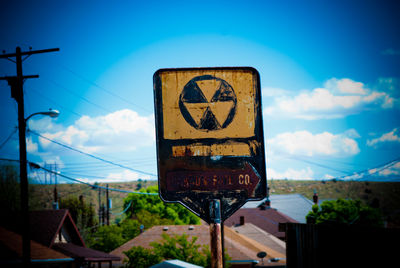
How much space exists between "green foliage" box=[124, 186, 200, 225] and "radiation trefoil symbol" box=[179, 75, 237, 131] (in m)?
44.4

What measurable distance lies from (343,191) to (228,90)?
421 feet

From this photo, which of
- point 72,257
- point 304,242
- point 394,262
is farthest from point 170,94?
point 72,257

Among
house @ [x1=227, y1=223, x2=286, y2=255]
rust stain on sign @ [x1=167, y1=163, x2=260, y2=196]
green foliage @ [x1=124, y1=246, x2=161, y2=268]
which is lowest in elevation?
house @ [x1=227, y1=223, x2=286, y2=255]

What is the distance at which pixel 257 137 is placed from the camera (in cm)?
453

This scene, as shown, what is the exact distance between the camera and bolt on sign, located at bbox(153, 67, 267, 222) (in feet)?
14.6

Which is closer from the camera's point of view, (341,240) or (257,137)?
(257,137)

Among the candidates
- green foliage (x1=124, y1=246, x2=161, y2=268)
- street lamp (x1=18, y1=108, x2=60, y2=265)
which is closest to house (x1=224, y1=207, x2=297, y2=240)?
green foliage (x1=124, y1=246, x2=161, y2=268)

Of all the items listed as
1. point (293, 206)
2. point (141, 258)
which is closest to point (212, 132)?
point (141, 258)

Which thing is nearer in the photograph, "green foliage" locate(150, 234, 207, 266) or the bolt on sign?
the bolt on sign

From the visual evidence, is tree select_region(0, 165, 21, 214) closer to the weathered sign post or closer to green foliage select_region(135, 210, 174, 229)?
green foliage select_region(135, 210, 174, 229)

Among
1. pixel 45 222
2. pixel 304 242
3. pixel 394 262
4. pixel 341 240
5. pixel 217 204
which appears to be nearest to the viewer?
pixel 217 204

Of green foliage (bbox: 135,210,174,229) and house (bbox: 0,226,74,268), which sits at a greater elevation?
house (bbox: 0,226,74,268)

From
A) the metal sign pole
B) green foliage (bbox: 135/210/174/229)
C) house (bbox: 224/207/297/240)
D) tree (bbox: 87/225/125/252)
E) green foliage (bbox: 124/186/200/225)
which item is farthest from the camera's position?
green foliage (bbox: 124/186/200/225)

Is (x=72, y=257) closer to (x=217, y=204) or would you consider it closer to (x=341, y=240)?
(x=341, y=240)
